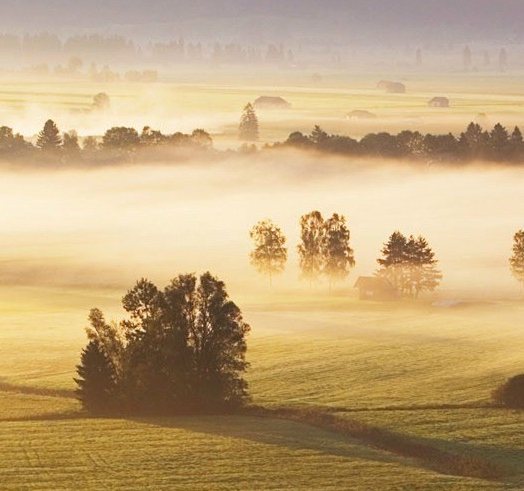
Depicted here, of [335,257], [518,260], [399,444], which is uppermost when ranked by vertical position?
[335,257]

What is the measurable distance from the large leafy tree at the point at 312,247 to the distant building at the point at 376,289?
12.6 m

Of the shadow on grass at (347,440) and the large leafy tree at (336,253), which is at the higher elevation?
the large leafy tree at (336,253)

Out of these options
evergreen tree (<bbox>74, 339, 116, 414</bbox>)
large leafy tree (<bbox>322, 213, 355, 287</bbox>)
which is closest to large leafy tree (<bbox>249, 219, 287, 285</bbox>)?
large leafy tree (<bbox>322, 213, 355, 287</bbox>)

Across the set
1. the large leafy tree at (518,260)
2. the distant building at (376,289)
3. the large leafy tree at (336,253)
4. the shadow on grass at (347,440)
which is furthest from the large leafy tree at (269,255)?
the shadow on grass at (347,440)

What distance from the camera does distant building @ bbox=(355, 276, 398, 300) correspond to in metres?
136

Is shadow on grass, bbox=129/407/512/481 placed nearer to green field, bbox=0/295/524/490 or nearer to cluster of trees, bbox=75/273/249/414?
green field, bbox=0/295/524/490

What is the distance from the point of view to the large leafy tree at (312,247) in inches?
5935

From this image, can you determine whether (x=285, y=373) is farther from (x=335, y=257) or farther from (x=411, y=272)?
(x=335, y=257)

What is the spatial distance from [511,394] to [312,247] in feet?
220

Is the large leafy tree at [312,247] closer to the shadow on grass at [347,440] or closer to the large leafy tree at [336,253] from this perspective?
the large leafy tree at [336,253]

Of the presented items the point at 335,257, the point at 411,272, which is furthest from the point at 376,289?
the point at 335,257

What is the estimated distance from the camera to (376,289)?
137000 millimetres

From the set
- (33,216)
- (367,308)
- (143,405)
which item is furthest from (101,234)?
(143,405)

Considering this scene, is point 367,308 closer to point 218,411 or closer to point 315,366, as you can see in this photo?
point 315,366
